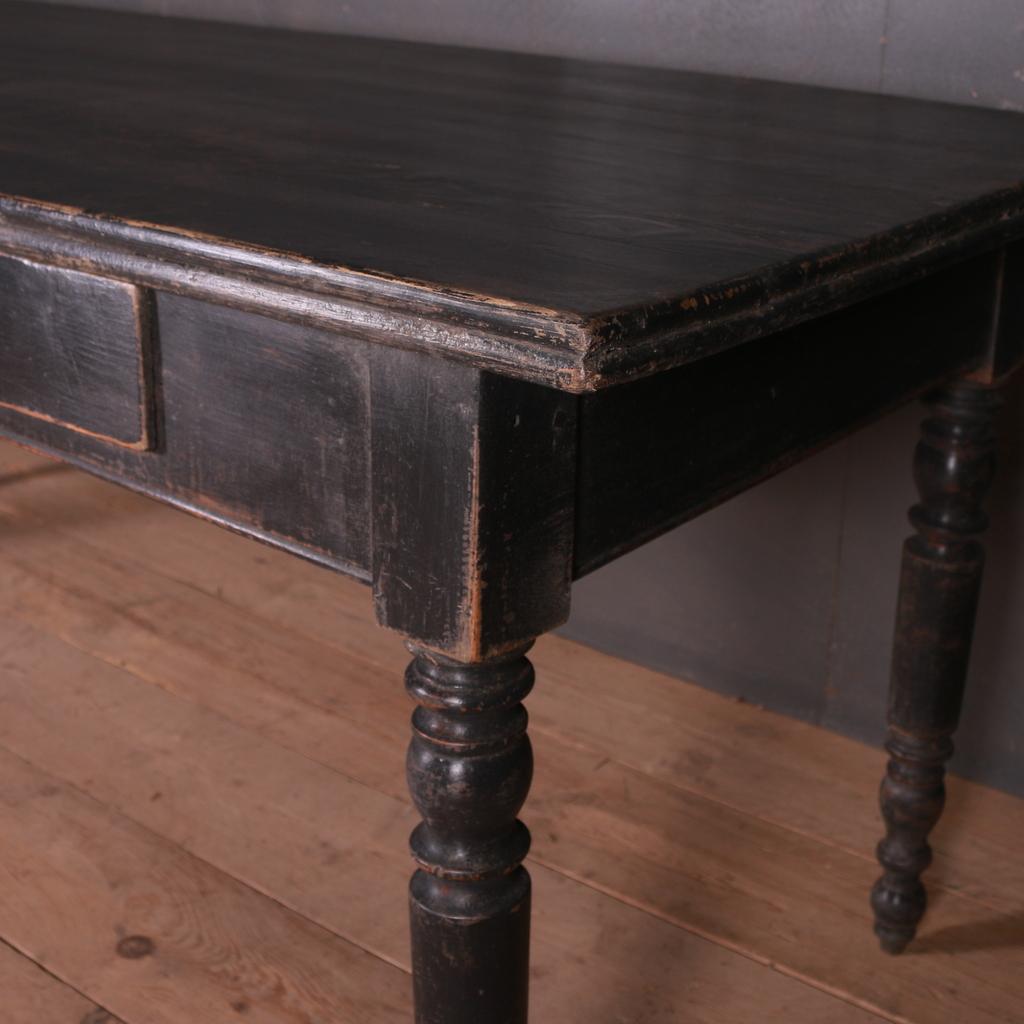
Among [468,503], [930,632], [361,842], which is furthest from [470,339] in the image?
[361,842]

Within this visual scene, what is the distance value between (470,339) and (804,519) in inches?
44.6

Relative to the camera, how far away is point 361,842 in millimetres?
1513

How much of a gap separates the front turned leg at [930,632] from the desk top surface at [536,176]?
243 millimetres

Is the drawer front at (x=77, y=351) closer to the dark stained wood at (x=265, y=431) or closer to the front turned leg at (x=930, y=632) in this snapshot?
the dark stained wood at (x=265, y=431)

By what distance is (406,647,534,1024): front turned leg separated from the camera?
Answer: 0.73 metres

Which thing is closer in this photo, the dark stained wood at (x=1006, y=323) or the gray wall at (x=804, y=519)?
the dark stained wood at (x=1006, y=323)

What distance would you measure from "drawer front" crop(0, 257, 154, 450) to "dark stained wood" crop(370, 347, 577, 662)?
183 mm

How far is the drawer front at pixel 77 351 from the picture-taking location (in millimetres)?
790

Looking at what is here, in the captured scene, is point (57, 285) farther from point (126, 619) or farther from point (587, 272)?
point (126, 619)

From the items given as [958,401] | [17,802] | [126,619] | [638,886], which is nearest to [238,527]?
[958,401]

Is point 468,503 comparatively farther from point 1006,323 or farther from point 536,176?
point 1006,323

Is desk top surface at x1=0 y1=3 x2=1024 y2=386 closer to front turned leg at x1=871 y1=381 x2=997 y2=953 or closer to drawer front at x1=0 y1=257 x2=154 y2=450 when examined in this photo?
drawer front at x1=0 y1=257 x2=154 y2=450

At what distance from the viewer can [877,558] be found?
1.61m

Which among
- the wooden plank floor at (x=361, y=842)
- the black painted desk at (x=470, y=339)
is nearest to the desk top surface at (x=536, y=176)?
the black painted desk at (x=470, y=339)
